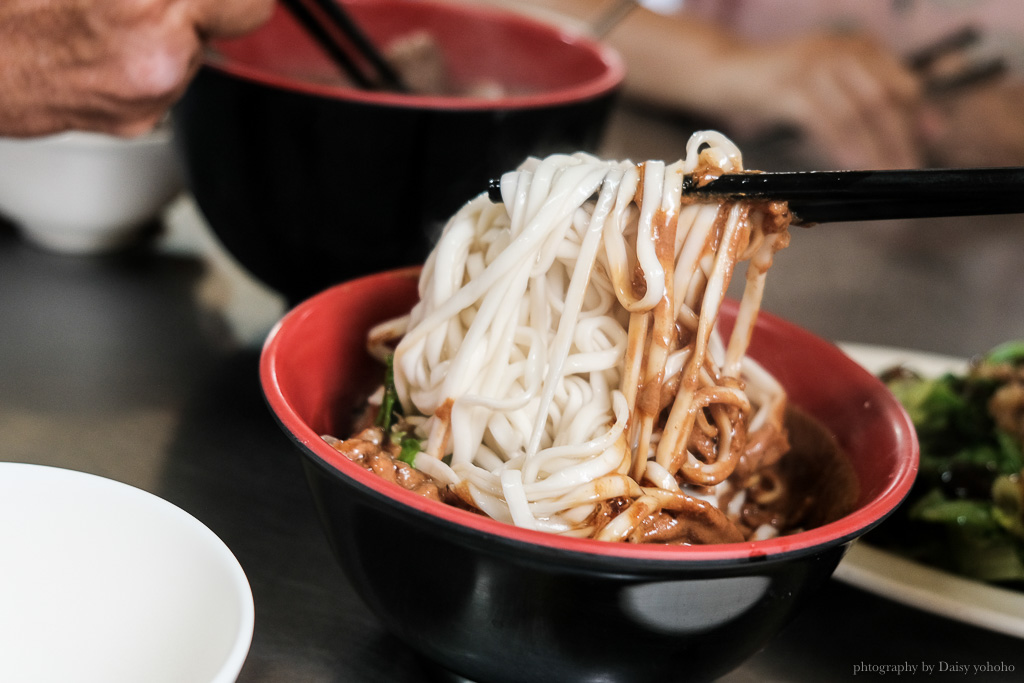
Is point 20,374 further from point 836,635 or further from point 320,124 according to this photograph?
point 836,635

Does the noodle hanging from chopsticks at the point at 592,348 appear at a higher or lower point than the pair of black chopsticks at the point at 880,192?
lower

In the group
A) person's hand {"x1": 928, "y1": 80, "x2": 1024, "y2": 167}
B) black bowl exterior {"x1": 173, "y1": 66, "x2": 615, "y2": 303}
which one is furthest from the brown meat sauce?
person's hand {"x1": 928, "y1": 80, "x2": 1024, "y2": 167}

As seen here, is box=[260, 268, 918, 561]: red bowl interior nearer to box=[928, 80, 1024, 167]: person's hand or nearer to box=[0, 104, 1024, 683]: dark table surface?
box=[0, 104, 1024, 683]: dark table surface

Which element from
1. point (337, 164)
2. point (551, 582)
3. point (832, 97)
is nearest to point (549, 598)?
point (551, 582)

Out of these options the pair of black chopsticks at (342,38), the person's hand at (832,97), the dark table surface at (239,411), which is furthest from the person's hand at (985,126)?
the pair of black chopsticks at (342,38)

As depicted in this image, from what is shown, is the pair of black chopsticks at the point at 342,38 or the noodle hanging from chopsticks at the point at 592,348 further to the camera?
the pair of black chopsticks at the point at 342,38

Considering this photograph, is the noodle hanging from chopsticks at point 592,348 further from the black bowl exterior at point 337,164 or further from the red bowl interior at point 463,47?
the red bowl interior at point 463,47

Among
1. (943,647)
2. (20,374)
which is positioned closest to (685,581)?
(943,647)
